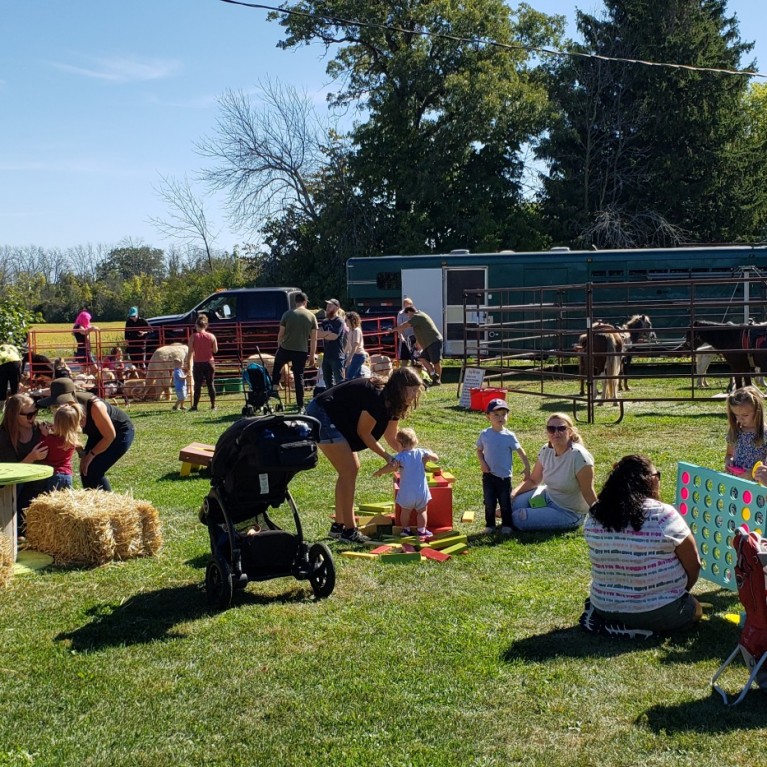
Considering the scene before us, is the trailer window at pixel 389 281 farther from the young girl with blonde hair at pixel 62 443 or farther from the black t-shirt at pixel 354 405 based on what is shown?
the black t-shirt at pixel 354 405

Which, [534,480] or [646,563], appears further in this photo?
[534,480]

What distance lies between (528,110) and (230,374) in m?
19.0

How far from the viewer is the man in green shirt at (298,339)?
1509 centimetres

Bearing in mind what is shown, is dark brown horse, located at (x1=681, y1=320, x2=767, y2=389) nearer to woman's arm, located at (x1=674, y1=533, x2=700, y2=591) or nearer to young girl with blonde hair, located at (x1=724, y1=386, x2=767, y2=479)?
young girl with blonde hair, located at (x1=724, y1=386, x2=767, y2=479)

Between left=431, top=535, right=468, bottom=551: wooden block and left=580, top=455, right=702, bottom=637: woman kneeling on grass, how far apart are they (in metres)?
2.10

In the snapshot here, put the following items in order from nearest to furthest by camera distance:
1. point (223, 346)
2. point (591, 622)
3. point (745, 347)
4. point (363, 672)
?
point (363, 672), point (591, 622), point (745, 347), point (223, 346)

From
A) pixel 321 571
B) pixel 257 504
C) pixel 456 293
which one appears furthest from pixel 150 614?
pixel 456 293

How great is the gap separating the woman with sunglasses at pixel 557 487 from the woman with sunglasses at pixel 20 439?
3.92 meters

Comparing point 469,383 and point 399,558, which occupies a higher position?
point 469,383

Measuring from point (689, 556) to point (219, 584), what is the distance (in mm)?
2786

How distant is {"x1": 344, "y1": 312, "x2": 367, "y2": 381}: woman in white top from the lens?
14836 millimetres

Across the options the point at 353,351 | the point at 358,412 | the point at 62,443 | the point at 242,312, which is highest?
the point at 242,312

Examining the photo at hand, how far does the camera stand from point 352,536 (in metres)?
7.48

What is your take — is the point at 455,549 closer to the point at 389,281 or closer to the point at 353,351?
the point at 353,351
